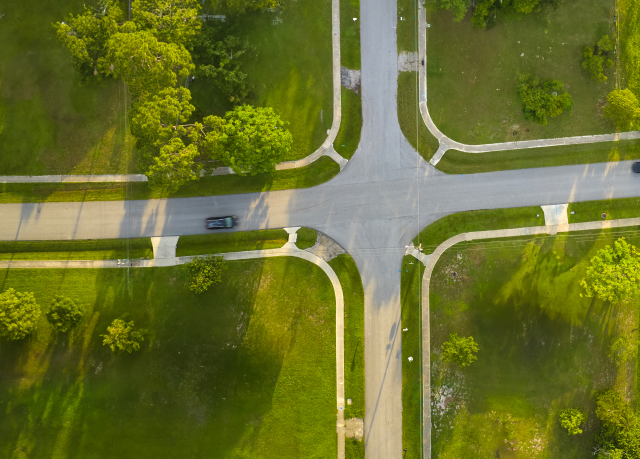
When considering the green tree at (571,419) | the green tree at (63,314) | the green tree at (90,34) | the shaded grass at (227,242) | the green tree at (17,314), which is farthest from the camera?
the shaded grass at (227,242)

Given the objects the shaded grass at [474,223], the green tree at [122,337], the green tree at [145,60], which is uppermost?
the green tree at [145,60]

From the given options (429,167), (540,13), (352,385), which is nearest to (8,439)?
(352,385)

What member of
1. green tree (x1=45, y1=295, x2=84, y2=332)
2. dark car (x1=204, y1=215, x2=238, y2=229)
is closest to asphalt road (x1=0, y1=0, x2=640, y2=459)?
dark car (x1=204, y1=215, x2=238, y2=229)

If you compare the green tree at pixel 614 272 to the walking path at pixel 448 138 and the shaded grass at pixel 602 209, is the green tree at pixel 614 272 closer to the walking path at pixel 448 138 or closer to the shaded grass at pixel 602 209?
the shaded grass at pixel 602 209

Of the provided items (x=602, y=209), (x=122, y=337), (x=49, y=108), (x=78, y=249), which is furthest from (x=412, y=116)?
(x=49, y=108)

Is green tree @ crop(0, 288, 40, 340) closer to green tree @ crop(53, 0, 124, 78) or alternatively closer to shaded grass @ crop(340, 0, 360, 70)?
green tree @ crop(53, 0, 124, 78)

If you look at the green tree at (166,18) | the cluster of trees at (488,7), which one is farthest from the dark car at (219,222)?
the cluster of trees at (488,7)
